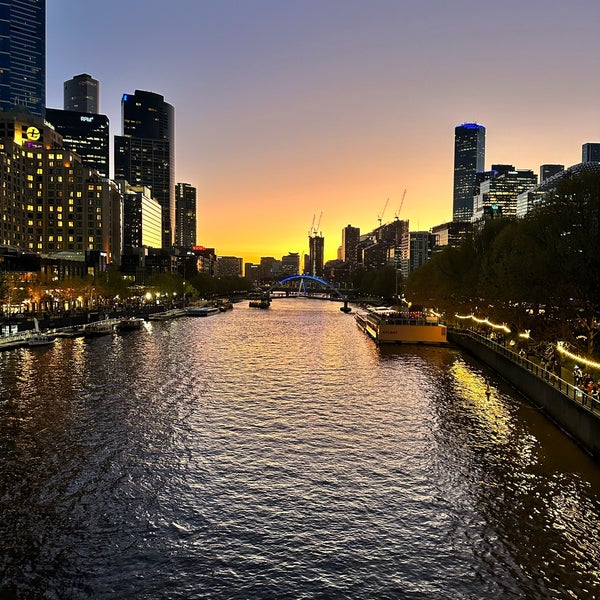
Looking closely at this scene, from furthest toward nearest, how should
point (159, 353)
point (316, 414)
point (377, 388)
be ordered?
point (159, 353)
point (377, 388)
point (316, 414)

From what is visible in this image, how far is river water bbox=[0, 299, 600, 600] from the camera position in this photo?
1864 centimetres

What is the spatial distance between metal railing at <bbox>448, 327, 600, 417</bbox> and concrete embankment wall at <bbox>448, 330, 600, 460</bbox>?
0.29 feet

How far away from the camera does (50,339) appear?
7675 centimetres

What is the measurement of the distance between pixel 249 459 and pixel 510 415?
819 inches

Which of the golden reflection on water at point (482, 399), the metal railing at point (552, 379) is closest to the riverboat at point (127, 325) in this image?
the golden reflection on water at point (482, 399)

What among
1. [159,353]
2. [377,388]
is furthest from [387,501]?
[159,353]

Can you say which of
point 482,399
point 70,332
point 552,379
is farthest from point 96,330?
point 552,379

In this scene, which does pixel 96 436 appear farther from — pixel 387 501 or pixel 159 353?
pixel 159 353

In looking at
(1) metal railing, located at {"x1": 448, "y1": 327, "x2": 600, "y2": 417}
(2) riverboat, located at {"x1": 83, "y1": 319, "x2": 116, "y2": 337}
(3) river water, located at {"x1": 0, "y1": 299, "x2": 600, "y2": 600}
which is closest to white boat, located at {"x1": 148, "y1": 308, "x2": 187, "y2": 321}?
(2) riverboat, located at {"x1": 83, "y1": 319, "x2": 116, "y2": 337}

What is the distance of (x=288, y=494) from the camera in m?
25.2

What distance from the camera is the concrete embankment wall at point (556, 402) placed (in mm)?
30359

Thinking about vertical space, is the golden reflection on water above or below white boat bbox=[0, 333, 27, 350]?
below

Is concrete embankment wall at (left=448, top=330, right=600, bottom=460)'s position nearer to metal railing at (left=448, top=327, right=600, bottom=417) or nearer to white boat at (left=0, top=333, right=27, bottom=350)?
metal railing at (left=448, top=327, right=600, bottom=417)

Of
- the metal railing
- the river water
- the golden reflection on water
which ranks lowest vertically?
the river water
